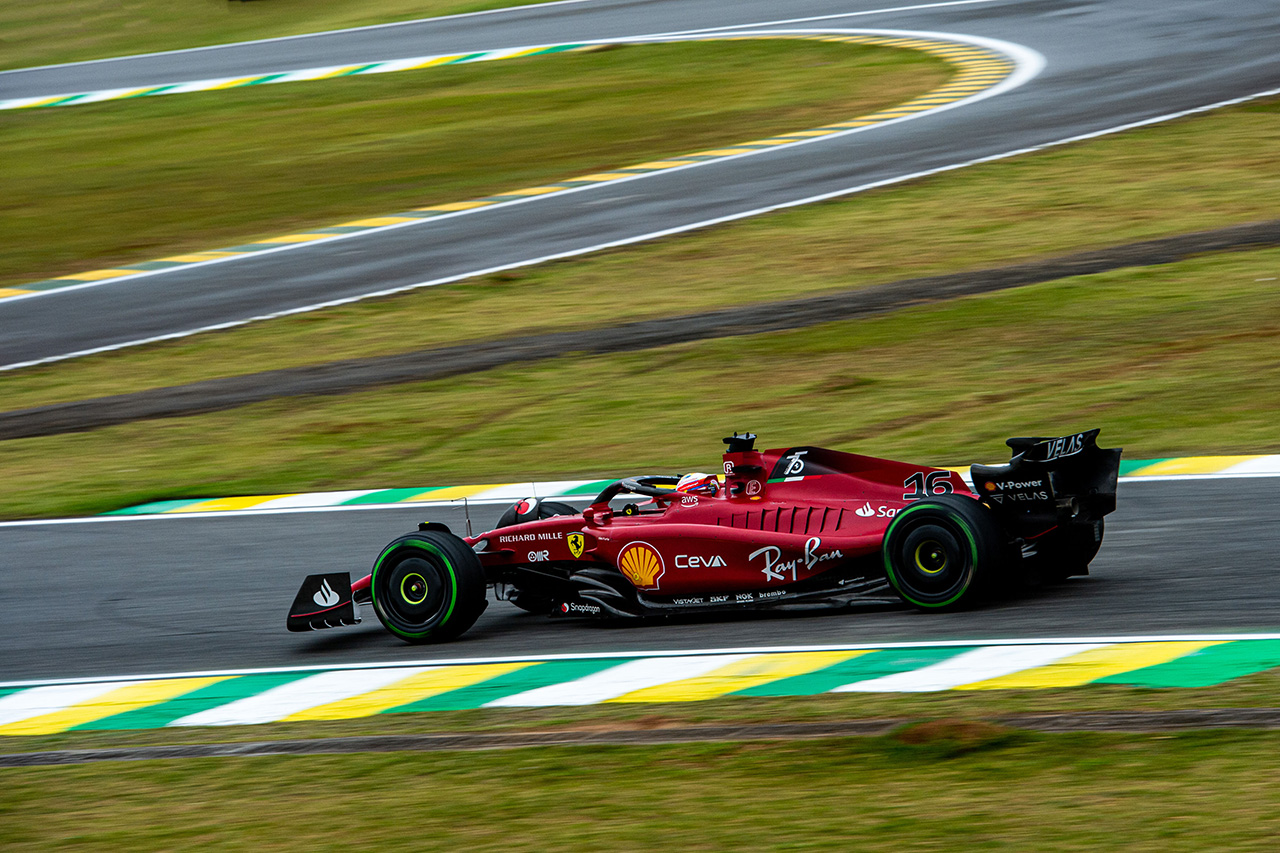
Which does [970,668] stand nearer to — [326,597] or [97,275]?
[326,597]

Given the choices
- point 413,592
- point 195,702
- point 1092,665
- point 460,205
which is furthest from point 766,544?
point 460,205

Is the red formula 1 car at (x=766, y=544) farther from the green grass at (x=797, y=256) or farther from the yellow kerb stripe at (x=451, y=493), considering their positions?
the green grass at (x=797, y=256)

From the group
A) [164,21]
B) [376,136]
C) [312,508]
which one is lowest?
[312,508]

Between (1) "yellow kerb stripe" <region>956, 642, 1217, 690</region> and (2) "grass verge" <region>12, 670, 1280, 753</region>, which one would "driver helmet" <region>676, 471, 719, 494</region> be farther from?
(1) "yellow kerb stripe" <region>956, 642, 1217, 690</region>

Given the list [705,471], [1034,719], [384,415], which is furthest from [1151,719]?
[384,415]

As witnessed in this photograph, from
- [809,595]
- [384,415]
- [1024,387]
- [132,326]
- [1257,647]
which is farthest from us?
[132,326]

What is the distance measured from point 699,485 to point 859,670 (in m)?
1.53

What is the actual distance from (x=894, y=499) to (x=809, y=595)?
1.87 feet

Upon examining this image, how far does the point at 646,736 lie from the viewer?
629 cm

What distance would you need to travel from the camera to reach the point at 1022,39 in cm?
3044

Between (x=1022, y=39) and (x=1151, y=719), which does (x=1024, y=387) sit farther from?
(x=1022, y=39)

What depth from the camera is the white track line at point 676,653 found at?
6.99 meters

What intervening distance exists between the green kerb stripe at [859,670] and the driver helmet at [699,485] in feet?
4.28

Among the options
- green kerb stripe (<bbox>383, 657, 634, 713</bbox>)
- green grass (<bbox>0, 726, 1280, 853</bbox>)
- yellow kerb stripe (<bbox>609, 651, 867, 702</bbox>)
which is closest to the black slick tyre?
yellow kerb stripe (<bbox>609, 651, 867, 702</bbox>)
